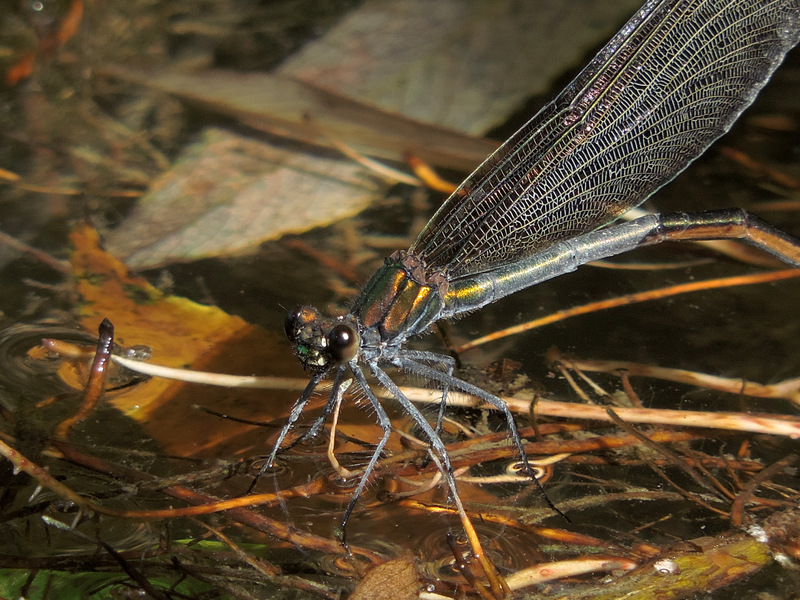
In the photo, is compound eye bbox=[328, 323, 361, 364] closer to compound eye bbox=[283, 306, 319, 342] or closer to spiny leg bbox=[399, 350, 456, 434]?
compound eye bbox=[283, 306, 319, 342]

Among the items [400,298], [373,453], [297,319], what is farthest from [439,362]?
[297,319]

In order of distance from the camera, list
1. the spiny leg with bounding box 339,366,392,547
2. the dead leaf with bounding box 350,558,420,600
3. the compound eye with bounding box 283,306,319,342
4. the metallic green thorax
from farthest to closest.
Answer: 1. the metallic green thorax
2. the compound eye with bounding box 283,306,319,342
3. the spiny leg with bounding box 339,366,392,547
4. the dead leaf with bounding box 350,558,420,600

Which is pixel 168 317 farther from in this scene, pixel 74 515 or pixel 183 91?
pixel 183 91

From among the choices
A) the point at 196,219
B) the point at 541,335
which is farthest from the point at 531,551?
the point at 196,219

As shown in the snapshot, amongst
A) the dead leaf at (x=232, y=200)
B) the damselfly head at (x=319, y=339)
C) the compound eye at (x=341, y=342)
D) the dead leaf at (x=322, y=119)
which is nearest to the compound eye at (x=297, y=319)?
the damselfly head at (x=319, y=339)

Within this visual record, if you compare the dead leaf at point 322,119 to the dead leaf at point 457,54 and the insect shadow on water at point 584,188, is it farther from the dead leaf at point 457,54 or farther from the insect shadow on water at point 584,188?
the insect shadow on water at point 584,188

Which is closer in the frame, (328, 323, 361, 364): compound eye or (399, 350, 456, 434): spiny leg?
(328, 323, 361, 364): compound eye

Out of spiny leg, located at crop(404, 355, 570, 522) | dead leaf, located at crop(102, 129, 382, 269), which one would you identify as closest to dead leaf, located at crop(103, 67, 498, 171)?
dead leaf, located at crop(102, 129, 382, 269)
